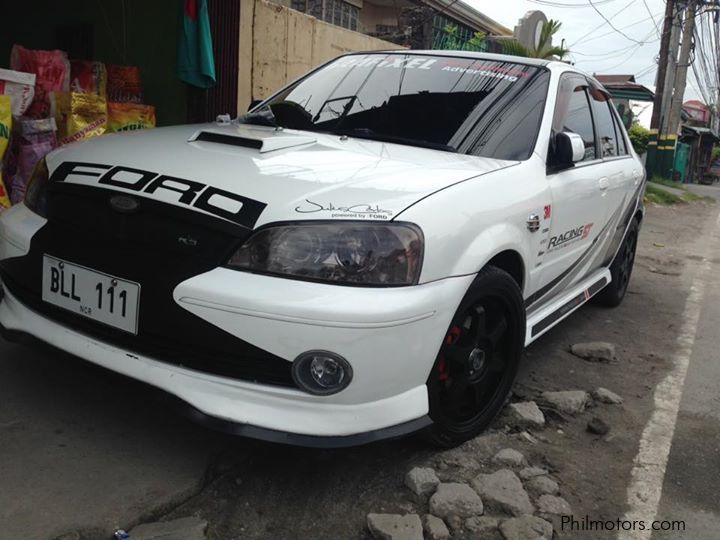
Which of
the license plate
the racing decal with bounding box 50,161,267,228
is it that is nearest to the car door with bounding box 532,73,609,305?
the racing decal with bounding box 50,161,267,228

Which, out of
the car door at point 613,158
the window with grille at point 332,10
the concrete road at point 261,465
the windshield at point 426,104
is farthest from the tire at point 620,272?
the window with grille at point 332,10

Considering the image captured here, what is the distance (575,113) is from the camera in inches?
154

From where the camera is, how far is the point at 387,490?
8.18 ft

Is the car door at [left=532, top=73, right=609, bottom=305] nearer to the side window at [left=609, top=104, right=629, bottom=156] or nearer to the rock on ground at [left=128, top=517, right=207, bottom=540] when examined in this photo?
the side window at [left=609, top=104, right=629, bottom=156]

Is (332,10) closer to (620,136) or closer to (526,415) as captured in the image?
(620,136)

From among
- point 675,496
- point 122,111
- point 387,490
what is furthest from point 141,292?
point 122,111

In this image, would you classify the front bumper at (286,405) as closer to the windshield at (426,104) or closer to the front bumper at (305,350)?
the front bumper at (305,350)

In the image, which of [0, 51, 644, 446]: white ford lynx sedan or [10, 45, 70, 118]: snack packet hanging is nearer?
[0, 51, 644, 446]: white ford lynx sedan

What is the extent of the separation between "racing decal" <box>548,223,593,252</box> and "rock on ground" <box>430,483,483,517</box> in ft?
4.33

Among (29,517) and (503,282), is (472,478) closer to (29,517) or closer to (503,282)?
(503,282)

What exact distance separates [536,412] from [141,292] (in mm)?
1848

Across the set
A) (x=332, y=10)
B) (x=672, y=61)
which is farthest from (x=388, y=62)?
(x=672, y=61)

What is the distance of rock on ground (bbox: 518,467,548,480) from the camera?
2652mm

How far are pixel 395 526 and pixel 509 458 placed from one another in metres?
0.70
